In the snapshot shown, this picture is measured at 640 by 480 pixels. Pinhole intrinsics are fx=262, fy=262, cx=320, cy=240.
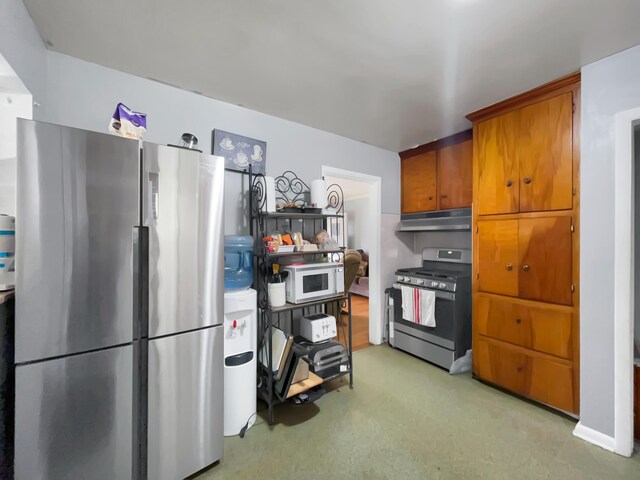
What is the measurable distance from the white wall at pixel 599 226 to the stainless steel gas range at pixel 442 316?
92 cm

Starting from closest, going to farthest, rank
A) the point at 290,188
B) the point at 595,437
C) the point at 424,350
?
the point at 595,437, the point at 290,188, the point at 424,350

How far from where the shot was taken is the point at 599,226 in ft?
5.75

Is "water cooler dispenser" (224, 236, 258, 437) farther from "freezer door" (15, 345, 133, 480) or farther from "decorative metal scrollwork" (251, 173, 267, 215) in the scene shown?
"freezer door" (15, 345, 133, 480)

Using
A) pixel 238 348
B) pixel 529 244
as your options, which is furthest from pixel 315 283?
pixel 529 244

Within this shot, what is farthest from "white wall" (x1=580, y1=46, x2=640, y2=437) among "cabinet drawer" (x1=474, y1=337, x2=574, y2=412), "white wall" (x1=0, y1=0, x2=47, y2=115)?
"white wall" (x1=0, y1=0, x2=47, y2=115)

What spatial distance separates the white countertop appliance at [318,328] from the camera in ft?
7.51

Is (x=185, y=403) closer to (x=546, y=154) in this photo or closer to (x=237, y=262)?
(x=237, y=262)

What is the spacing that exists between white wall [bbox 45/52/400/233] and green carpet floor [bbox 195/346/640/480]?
163 cm

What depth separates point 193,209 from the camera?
1.46m

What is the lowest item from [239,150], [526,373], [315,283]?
[526,373]

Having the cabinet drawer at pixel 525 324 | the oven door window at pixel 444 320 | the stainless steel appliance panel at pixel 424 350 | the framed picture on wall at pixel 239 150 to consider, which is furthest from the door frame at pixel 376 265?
the framed picture on wall at pixel 239 150

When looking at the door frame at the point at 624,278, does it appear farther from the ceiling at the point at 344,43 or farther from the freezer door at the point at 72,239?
the freezer door at the point at 72,239

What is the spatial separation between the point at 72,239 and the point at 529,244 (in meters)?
2.98

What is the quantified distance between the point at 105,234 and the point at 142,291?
0.32 m
